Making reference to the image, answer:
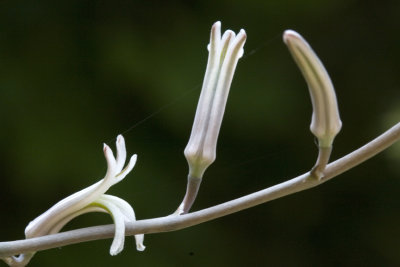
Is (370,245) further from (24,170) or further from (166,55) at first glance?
(24,170)

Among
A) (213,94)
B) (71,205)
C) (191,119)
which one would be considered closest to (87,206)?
(71,205)

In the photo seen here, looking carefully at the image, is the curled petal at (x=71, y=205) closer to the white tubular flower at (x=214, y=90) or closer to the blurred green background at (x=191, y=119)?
the white tubular flower at (x=214, y=90)

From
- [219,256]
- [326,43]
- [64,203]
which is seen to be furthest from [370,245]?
[64,203]

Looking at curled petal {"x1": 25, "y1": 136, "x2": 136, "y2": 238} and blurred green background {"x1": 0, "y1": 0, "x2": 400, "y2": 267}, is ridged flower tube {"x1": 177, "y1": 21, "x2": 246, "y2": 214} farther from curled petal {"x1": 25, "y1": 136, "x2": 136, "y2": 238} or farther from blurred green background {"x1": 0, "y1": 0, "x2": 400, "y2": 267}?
blurred green background {"x1": 0, "y1": 0, "x2": 400, "y2": 267}

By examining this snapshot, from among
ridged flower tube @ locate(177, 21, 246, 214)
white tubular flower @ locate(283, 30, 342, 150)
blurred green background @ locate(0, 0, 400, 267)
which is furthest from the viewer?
blurred green background @ locate(0, 0, 400, 267)

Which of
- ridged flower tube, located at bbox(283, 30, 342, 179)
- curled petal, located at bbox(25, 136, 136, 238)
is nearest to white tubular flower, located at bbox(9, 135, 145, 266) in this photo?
curled petal, located at bbox(25, 136, 136, 238)

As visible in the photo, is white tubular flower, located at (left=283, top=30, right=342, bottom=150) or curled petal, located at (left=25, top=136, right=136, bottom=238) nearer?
white tubular flower, located at (left=283, top=30, right=342, bottom=150)
